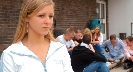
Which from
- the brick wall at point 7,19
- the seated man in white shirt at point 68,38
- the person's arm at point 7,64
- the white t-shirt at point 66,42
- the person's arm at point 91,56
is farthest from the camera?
the brick wall at point 7,19

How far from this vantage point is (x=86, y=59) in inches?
211

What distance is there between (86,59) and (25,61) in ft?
12.0

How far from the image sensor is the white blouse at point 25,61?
175 centimetres

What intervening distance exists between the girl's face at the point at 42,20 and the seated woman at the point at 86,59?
3467mm

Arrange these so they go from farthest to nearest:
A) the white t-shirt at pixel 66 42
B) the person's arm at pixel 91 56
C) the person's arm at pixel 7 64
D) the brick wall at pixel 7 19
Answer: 1. the brick wall at pixel 7 19
2. the white t-shirt at pixel 66 42
3. the person's arm at pixel 91 56
4. the person's arm at pixel 7 64

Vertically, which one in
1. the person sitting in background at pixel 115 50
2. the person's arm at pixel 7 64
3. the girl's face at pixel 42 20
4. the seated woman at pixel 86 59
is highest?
the girl's face at pixel 42 20

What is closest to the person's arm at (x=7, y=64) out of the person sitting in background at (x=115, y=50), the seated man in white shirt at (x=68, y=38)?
the seated man in white shirt at (x=68, y=38)

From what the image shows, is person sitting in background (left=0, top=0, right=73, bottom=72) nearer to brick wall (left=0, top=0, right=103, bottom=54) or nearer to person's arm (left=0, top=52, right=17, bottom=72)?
person's arm (left=0, top=52, right=17, bottom=72)

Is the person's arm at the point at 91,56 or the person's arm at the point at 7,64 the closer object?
the person's arm at the point at 7,64

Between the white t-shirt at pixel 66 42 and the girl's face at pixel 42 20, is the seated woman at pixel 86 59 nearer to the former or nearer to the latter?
the white t-shirt at pixel 66 42

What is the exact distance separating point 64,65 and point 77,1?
30.8 ft

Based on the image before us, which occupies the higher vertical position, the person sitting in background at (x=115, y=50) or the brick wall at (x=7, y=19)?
the brick wall at (x=7, y=19)

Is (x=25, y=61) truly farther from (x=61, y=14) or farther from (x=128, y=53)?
(x=61, y=14)

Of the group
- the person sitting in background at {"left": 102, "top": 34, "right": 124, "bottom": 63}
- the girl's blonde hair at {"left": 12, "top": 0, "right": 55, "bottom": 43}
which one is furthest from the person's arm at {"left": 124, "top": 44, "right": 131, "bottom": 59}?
the girl's blonde hair at {"left": 12, "top": 0, "right": 55, "bottom": 43}
